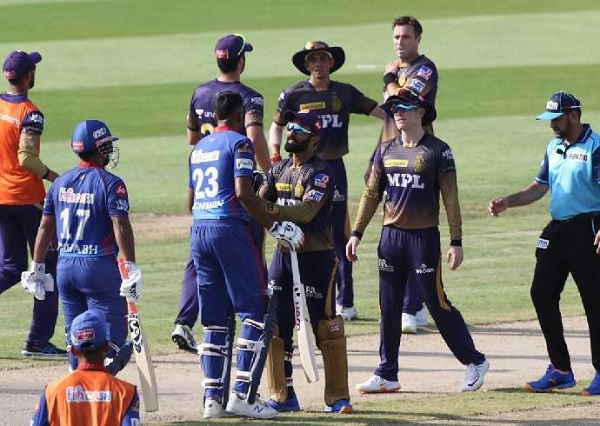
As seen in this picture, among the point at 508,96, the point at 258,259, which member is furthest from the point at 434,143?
the point at 508,96

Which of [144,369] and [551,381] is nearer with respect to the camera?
[144,369]

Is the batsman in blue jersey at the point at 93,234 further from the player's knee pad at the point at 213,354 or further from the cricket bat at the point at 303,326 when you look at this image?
the cricket bat at the point at 303,326

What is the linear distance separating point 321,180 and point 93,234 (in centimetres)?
177

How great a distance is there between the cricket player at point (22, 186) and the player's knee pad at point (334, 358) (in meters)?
3.18

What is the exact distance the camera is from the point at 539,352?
44.0 ft

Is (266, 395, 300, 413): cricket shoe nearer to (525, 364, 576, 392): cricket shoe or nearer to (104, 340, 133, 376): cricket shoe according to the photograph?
(104, 340, 133, 376): cricket shoe

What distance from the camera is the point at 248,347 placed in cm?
1070

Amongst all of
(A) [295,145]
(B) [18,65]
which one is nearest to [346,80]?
Result: (B) [18,65]

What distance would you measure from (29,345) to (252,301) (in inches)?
137

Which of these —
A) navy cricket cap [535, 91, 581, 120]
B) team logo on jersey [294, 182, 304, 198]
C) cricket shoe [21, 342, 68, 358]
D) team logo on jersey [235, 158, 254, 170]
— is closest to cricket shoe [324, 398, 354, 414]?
team logo on jersey [294, 182, 304, 198]

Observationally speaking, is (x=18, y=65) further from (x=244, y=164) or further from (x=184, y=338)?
(x=244, y=164)

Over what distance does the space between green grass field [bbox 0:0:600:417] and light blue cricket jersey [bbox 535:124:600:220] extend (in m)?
1.58

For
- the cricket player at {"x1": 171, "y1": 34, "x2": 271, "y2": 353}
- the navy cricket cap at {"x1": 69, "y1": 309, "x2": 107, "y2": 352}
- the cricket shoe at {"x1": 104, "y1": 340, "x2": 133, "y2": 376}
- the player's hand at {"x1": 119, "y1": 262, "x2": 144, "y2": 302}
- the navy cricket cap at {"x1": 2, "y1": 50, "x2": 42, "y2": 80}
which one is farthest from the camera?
the navy cricket cap at {"x1": 2, "y1": 50, "x2": 42, "y2": 80}

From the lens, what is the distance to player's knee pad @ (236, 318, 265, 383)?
10672mm
